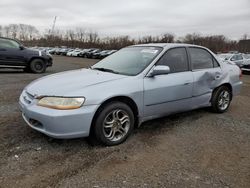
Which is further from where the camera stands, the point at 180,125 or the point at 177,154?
the point at 180,125

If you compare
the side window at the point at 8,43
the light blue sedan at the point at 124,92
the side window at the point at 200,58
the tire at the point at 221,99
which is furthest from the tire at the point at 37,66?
the tire at the point at 221,99

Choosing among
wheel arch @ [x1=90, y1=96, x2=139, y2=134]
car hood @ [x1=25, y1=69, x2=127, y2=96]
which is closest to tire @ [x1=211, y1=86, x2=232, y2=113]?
wheel arch @ [x1=90, y1=96, x2=139, y2=134]

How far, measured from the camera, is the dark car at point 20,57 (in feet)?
37.9

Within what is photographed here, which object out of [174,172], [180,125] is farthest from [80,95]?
[180,125]

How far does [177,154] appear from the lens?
3.69 m

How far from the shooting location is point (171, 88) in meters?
4.48

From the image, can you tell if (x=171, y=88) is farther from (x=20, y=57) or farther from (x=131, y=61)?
(x=20, y=57)

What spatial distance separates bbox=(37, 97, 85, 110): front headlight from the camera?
3.48 metres

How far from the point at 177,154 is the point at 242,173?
82 centimetres

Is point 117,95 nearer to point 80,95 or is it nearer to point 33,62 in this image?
point 80,95

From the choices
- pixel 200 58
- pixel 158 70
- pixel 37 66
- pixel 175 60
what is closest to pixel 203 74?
pixel 200 58

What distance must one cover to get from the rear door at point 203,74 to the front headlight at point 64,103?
2.28m

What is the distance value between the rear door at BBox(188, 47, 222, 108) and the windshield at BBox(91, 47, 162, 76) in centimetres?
84

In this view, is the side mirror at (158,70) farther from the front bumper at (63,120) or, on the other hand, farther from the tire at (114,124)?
the front bumper at (63,120)
